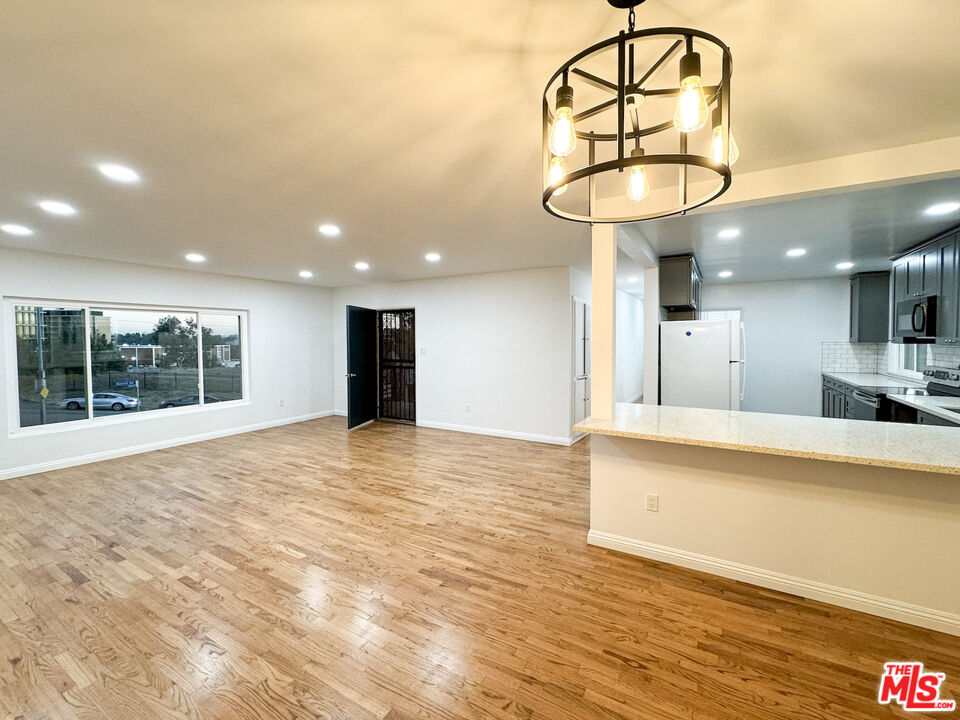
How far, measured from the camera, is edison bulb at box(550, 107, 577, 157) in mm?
1064

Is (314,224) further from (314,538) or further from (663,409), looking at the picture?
(663,409)

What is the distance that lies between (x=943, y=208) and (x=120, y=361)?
8.41 m

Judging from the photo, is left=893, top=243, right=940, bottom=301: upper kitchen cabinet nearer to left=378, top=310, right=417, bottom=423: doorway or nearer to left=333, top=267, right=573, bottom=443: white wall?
left=333, top=267, right=573, bottom=443: white wall

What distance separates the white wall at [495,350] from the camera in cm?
543

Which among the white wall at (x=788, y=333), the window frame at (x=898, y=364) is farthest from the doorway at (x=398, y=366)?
the window frame at (x=898, y=364)

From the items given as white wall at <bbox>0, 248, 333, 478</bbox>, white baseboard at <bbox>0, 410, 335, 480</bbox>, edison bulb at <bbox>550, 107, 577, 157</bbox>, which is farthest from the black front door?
edison bulb at <bbox>550, 107, 577, 157</bbox>

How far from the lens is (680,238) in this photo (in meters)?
3.72

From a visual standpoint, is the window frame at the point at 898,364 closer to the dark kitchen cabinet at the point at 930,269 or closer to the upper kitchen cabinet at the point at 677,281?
the dark kitchen cabinet at the point at 930,269

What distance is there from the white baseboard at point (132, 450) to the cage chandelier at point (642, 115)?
5.96 metres

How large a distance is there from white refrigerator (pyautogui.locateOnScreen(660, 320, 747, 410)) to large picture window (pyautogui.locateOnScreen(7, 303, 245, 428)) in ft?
20.4

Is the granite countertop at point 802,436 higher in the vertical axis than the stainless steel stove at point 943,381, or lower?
lower

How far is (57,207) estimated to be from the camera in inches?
114

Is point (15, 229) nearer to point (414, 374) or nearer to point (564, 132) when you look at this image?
point (414, 374)

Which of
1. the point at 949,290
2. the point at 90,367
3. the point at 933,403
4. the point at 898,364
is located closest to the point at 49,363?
the point at 90,367
